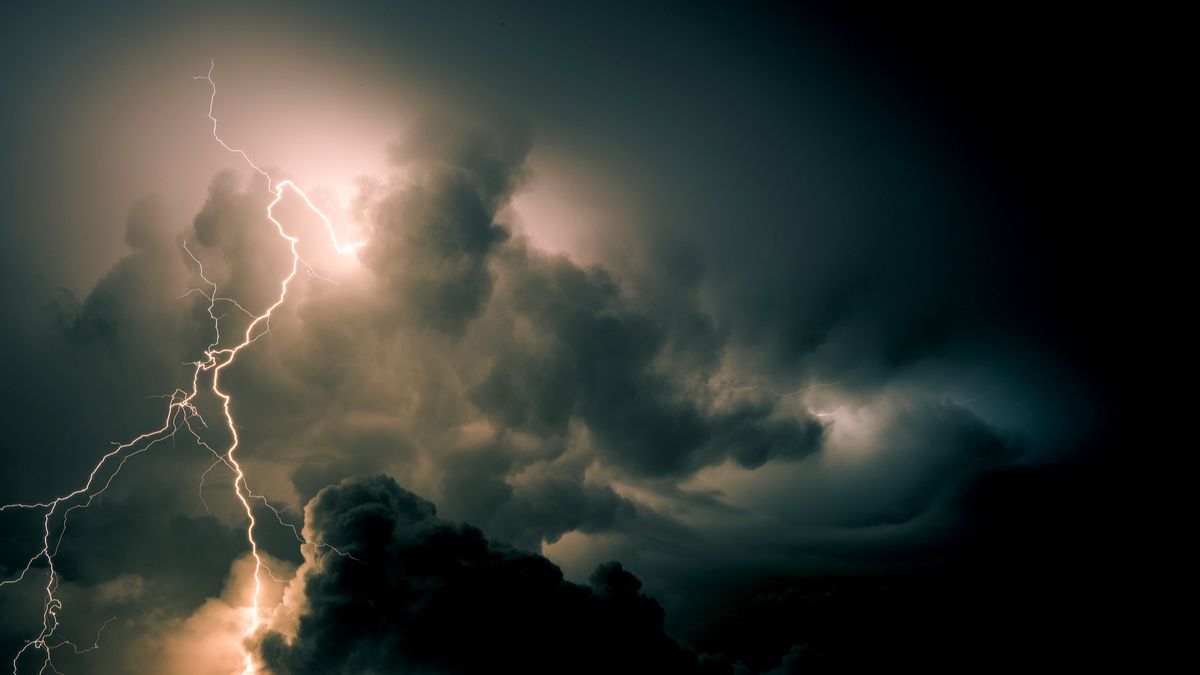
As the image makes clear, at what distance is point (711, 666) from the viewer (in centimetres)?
3919

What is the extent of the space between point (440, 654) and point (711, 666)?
2276 centimetres

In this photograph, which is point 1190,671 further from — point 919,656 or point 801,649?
point 919,656

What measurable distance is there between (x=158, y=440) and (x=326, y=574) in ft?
40.4

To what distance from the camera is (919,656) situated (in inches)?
6063

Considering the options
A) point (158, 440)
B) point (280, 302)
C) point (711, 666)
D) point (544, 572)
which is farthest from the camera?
point (711, 666)

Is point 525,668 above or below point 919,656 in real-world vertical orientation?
above

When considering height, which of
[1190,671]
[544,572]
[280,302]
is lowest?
[1190,671]

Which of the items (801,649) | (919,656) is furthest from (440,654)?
(919,656)

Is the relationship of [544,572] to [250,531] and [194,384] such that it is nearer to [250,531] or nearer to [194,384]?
[250,531]

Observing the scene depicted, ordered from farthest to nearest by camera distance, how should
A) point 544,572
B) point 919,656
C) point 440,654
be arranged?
point 919,656 < point 544,572 < point 440,654

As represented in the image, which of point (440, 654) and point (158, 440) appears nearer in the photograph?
point (158, 440)

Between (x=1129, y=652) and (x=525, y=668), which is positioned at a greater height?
(x=525, y=668)

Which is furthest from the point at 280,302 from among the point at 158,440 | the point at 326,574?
the point at 326,574

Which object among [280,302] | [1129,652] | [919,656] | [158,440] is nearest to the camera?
→ [158,440]
